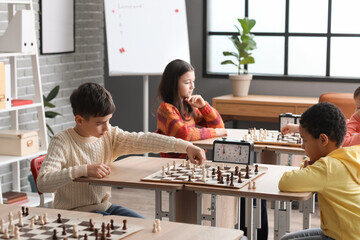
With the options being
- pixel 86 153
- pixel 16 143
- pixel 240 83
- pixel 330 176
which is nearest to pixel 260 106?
pixel 240 83

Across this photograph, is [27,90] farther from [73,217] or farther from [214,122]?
[73,217]

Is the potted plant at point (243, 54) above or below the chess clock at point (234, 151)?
above

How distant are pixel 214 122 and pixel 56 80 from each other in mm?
1981

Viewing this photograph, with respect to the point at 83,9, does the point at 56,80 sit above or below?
below

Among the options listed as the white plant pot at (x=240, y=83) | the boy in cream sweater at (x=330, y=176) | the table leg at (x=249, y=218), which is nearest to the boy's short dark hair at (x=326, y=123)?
the boy in cream sweater at (x=330, y=176)

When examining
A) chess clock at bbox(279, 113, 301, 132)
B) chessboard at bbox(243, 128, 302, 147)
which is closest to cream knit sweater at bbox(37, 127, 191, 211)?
chessboard at bbox(243, 128, 302, 147)

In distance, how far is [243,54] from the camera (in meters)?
5.76

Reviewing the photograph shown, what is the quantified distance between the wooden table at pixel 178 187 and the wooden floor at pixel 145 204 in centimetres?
143

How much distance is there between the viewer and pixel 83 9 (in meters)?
6.00

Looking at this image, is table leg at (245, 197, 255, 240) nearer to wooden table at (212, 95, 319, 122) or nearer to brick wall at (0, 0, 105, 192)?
wooden table at (212, 95, 319, 122)

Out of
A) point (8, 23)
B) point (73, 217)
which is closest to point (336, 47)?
point (8, 23)

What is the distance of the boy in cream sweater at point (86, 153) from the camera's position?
9.14ft

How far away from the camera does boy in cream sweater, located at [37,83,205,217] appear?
9.14 ft

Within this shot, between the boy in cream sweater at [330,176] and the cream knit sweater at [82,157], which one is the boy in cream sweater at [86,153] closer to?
the cream knit sweater at [82,157]
